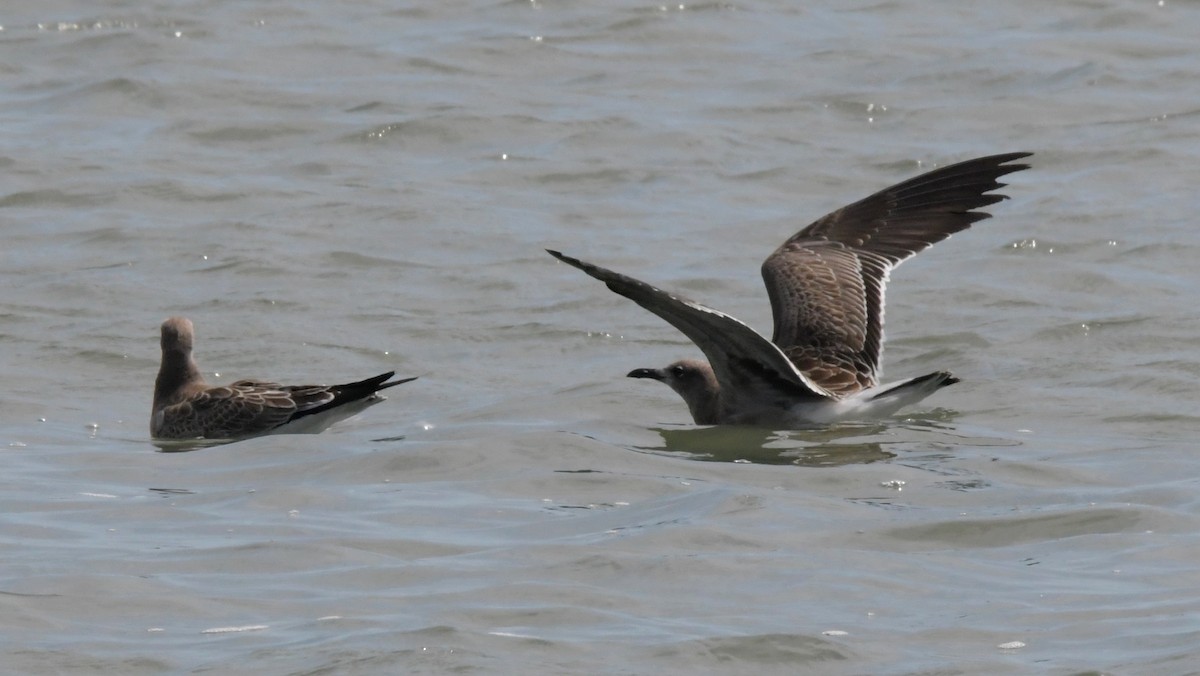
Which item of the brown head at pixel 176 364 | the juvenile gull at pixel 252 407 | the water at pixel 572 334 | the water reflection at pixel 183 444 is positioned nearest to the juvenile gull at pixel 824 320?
the water at pixel 572 334

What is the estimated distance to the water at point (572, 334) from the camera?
722 cm

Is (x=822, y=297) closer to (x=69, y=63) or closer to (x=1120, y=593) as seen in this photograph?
(x=1120, y=593)

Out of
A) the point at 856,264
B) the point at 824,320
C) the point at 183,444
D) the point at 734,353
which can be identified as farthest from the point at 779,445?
the point at 183,444

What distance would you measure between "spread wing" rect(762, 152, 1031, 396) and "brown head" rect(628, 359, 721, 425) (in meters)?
0.49

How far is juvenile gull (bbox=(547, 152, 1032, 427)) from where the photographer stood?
10.0 m

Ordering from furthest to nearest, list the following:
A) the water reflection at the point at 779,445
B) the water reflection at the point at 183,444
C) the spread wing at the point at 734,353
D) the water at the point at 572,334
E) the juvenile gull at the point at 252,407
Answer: the juvenile gull at the point at 252,407
the water reflection at the point at 183,444
the water reflection at the point at 779,445
the spread wing at the point at 734,353
the water at the point at 572,334

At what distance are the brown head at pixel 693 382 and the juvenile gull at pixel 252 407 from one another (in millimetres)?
1332

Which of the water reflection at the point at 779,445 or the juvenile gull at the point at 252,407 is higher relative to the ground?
the water reflection at the point at 779,445

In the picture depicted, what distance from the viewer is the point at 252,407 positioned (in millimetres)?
11328

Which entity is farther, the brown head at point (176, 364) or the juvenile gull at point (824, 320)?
the brown head at point (176, 364)

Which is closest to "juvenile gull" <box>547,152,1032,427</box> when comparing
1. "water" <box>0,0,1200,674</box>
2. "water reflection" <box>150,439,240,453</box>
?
"water" <box>0,0,1200,674</box>

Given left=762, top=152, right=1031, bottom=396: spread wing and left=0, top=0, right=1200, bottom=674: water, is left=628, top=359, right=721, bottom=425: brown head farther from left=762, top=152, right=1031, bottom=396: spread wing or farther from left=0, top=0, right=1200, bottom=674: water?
left=762, top=152, right=1031, bottom=396: spread wing

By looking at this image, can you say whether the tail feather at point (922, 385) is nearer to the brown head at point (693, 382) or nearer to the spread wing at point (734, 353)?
the spread wing at point (734, 353)

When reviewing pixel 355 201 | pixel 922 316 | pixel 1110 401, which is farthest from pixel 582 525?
pixel 355 201
